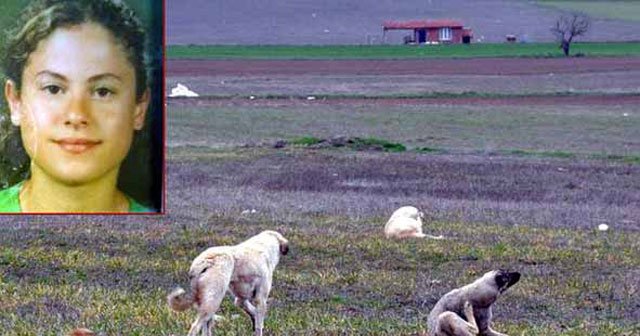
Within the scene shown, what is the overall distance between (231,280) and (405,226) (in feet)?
23.2

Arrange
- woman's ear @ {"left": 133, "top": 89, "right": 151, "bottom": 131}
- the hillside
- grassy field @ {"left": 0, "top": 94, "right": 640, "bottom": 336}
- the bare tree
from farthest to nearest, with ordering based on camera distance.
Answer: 1. the hillside
2. the bare tree
3. woman's ear @ {"left": 133, "top": 89, "right": 151, "bottom": 131}
4. grassy field @ {"left": 0, "top": 94, "right": 640, "bottom": 336}

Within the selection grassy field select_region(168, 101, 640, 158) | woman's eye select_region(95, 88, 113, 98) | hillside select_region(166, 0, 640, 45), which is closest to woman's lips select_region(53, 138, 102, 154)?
woman's eye select_region(95, 88, 113, 98)

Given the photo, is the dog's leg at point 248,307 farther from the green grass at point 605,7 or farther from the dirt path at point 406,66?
the green grass at point 605,7

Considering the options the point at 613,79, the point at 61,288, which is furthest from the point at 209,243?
the point at 613,79

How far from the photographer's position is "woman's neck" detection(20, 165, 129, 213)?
11852mm

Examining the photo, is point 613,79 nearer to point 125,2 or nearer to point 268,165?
point 268,165

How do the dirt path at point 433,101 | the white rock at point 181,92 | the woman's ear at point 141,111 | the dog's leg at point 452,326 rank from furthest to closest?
1. the white rock at point 181,92
2. the dirt path at point 433,101
3. the woman's ear at point 141,111
4. the dog's leg at point 452,326

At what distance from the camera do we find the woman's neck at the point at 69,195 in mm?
11852

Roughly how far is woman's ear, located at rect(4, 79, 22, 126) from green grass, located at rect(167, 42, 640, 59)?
209 feet

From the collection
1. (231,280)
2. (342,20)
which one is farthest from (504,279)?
(342,20)

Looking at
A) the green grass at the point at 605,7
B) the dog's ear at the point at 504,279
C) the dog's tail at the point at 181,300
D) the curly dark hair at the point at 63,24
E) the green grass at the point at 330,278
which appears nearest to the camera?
the dog's tail at the point at 181,300

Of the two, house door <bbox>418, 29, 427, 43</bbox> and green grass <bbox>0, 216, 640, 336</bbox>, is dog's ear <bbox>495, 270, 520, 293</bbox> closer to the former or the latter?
green grass <bbox>0, 216, 640, 336</bbox>

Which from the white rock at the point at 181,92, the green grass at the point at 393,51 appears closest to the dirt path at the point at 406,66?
the green grass at the point at 393,51

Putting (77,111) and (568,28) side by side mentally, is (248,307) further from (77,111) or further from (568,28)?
(568,28)
